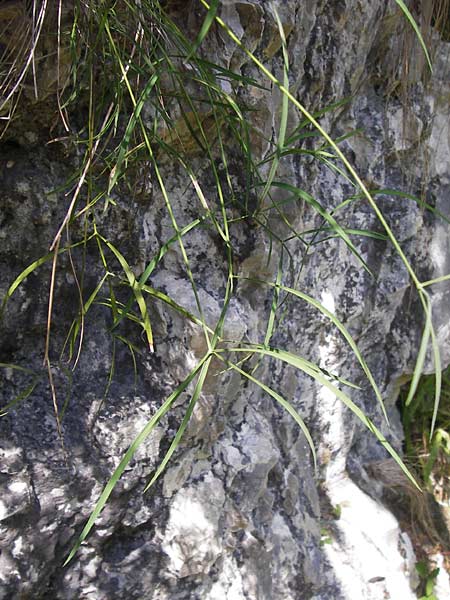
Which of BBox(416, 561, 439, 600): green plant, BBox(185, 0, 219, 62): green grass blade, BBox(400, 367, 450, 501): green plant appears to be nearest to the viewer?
BBox(185, 0, 219, 62): green grass blade

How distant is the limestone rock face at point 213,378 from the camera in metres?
0.75

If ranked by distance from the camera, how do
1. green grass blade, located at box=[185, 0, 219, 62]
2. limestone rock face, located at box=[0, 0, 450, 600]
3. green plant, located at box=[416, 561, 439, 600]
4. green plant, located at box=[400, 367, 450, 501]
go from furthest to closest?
green plant, located at box=[400, 367, 450, 501] < green plant, located at box=[416, 561, 439, 600] < limestone rock face, located at box=[0, 0, 450, 600] < green grass blade, located at box=[185, 0, 219, 62]

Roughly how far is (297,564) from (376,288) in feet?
1.94

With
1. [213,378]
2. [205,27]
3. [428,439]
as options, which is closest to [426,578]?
[428,439]

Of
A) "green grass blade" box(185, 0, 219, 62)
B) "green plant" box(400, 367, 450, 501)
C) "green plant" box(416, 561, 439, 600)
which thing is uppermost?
"green grass blade" box(185, 0, 219, 62)

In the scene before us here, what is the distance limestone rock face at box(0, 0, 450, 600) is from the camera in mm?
748

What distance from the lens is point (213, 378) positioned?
86cm

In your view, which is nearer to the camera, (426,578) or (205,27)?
(205,27)

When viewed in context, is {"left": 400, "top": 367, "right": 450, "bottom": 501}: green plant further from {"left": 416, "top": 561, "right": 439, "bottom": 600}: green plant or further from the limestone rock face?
the limestone rock face

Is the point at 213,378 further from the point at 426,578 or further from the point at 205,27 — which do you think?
the point at 426,578

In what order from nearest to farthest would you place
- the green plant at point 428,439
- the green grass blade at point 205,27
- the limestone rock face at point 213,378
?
the green grass blade at point 205,27 < the limestone rock face at point 213,378 < the green plant at point 428,439

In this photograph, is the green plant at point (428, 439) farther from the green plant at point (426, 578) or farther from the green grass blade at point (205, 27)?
the green grass blade at point (205, 27)

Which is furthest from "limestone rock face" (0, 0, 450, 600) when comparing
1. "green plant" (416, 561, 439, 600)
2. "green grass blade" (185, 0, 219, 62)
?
"green grass blade" (185, 0, 219, 62)

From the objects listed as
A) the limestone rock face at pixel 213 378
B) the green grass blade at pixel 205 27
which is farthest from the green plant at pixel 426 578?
the green grass blade at pixel 205 27
